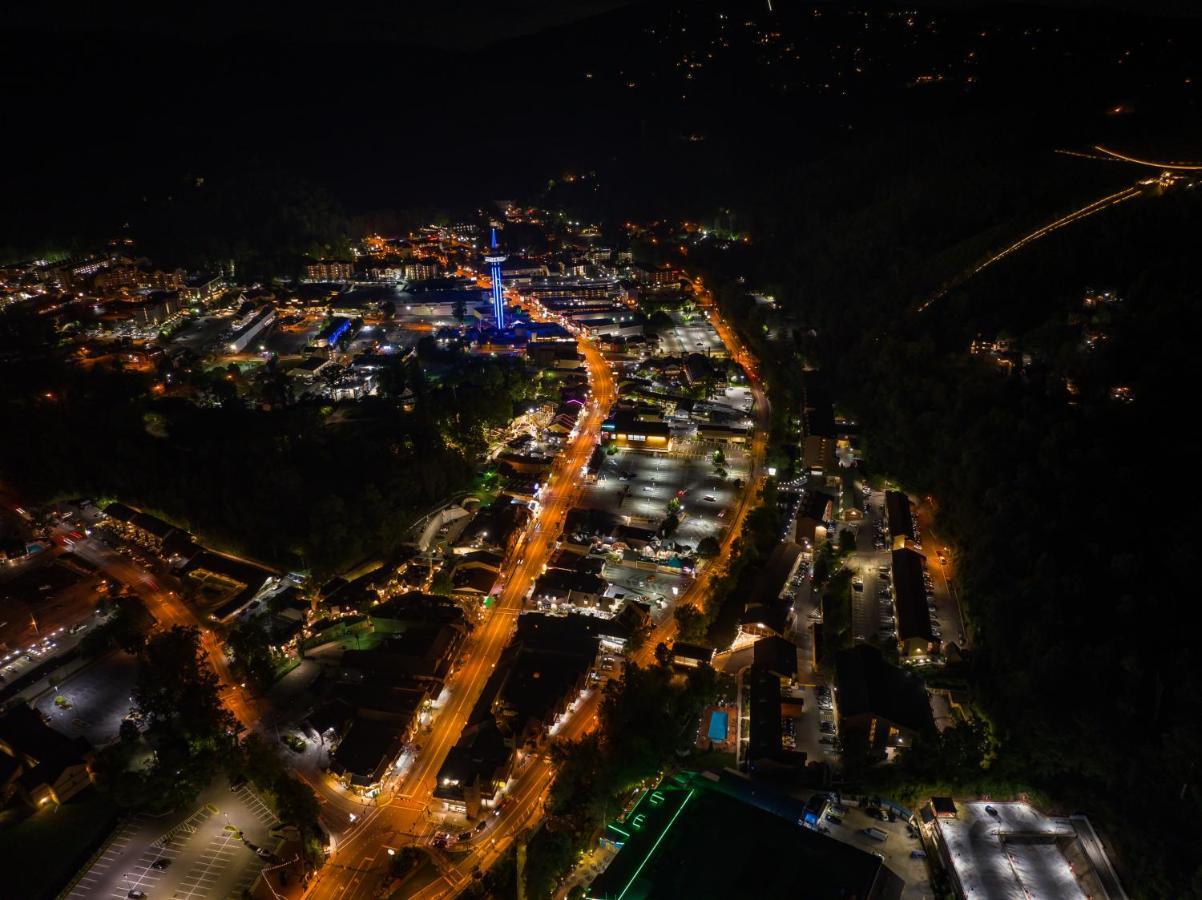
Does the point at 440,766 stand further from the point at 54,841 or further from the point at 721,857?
the point at 54,841

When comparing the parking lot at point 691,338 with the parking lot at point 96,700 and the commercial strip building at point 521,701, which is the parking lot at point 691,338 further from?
the parking lot at point 96,700

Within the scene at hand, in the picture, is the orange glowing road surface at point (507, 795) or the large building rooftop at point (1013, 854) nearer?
the large building rooftop at point (1013, 854)

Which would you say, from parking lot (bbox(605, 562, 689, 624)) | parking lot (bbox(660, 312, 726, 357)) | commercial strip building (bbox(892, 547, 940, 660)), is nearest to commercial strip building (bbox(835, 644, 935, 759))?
commercial strip building (bbox(892, 547, 940, 660))

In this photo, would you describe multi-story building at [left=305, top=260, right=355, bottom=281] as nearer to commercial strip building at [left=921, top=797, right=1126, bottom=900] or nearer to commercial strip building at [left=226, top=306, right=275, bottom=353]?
commercial strip building at [left=226, top=306, right=275, bottom=353]

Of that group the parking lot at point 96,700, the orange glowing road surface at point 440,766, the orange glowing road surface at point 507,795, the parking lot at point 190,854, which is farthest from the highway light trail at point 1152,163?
the parking lot at point 96,700

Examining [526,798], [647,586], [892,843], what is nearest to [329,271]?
[647,586]
